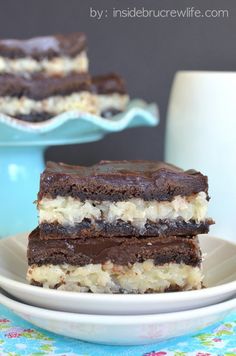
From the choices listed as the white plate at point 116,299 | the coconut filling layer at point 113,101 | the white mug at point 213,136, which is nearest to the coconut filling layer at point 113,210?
the white plate at point 116,299

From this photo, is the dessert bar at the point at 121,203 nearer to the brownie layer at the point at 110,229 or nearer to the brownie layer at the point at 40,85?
the brownie layer at the point at 110,229

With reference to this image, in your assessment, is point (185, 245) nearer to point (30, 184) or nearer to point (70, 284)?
point (70, 284)

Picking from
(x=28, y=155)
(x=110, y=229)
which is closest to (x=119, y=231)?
(x=110, y=229)

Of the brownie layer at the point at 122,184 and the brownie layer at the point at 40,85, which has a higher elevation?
the brownie layer at the point at 40,85

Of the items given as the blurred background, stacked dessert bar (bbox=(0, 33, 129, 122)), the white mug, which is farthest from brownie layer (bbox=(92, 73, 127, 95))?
the white mug

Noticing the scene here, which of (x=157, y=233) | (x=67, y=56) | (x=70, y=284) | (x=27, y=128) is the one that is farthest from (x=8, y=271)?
(x=67, y=56)

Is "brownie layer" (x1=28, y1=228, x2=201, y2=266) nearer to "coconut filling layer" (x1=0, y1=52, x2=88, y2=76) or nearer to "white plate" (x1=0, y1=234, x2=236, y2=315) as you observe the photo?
"white plate" (x1=0, y1=234, x2=236, y2=315)
